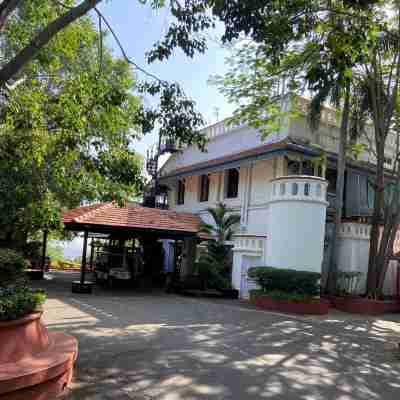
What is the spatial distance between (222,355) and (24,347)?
320cm

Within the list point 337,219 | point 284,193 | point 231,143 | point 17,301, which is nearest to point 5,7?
point 17,301

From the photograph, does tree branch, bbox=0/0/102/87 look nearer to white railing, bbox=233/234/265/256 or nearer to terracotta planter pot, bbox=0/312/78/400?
terracotta planter pot, bbox=0/312/78/400

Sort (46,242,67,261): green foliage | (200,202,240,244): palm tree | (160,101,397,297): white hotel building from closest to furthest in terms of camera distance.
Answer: (160,101,397,297): white hotel building
(200,202,240,244): palm tree
(46,242,67,261): green foliage

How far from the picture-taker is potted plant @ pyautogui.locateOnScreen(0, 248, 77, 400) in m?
4.38

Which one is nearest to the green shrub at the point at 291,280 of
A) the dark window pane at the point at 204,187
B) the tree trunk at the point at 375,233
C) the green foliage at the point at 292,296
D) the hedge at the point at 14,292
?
the green foliage at the point at 292,296

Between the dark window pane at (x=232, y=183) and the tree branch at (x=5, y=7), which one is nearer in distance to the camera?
the tree branch at (x=5, y=7)

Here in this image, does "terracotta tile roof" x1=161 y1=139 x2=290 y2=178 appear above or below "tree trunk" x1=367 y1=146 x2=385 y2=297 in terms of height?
above

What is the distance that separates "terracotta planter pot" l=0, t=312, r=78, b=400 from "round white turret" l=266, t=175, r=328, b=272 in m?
9.16

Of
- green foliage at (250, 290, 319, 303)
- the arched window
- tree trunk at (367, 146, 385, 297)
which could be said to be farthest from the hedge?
the arched window

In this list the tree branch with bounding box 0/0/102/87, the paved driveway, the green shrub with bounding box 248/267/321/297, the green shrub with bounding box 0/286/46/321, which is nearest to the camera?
the green shrub with bounding box 0/286/46/321

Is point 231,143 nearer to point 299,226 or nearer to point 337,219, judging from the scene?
point 337,219

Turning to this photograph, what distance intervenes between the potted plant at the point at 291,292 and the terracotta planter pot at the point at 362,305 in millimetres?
1561

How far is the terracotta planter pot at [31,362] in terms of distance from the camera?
170 inches

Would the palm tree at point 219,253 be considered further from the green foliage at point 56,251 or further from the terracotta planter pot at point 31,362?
the green foliage at point 56,251
